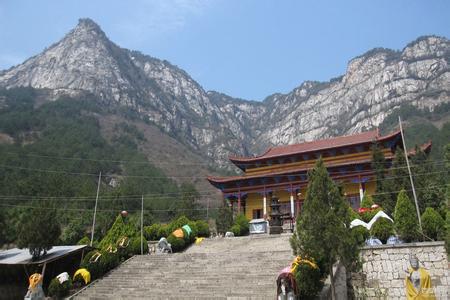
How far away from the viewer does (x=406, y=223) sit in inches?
532

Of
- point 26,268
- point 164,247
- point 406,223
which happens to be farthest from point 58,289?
point 406,223

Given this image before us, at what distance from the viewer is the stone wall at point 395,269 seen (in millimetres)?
11719

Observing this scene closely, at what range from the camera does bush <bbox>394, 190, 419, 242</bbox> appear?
13.5m

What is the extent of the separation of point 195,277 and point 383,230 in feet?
21.7

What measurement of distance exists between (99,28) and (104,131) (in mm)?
65238

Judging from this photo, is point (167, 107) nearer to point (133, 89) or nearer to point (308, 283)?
point (133, 89)

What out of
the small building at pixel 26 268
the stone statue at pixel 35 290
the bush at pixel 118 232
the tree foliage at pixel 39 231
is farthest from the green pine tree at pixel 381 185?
the stone statue at pixel 35 290

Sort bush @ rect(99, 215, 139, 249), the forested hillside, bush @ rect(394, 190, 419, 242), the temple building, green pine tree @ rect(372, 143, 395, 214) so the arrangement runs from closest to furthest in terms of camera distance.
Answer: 1. bush @ rect(394, 190, 419, 242)
2. bush @ rect(99, 215, 139, 249)
3. green pine tree @ rect(372, 143, 395, 214)
4. the temple building
5. the forested hillside

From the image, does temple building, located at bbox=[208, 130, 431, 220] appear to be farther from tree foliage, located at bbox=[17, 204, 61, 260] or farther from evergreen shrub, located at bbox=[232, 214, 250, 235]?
tree foliage, located at bbox=[17, 204, 61, 260]

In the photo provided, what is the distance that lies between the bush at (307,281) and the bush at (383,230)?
4778 millimetres

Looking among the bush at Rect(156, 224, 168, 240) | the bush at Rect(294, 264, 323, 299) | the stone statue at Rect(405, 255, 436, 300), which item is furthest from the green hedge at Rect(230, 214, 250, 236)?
the stone statue at Rect(405, 255, 436, 300)

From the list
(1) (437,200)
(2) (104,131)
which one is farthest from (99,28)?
(1) (437,200)

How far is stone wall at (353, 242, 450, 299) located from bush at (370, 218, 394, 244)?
200 cm

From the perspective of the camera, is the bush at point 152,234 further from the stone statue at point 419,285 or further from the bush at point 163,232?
the stone statue at point 419,285
